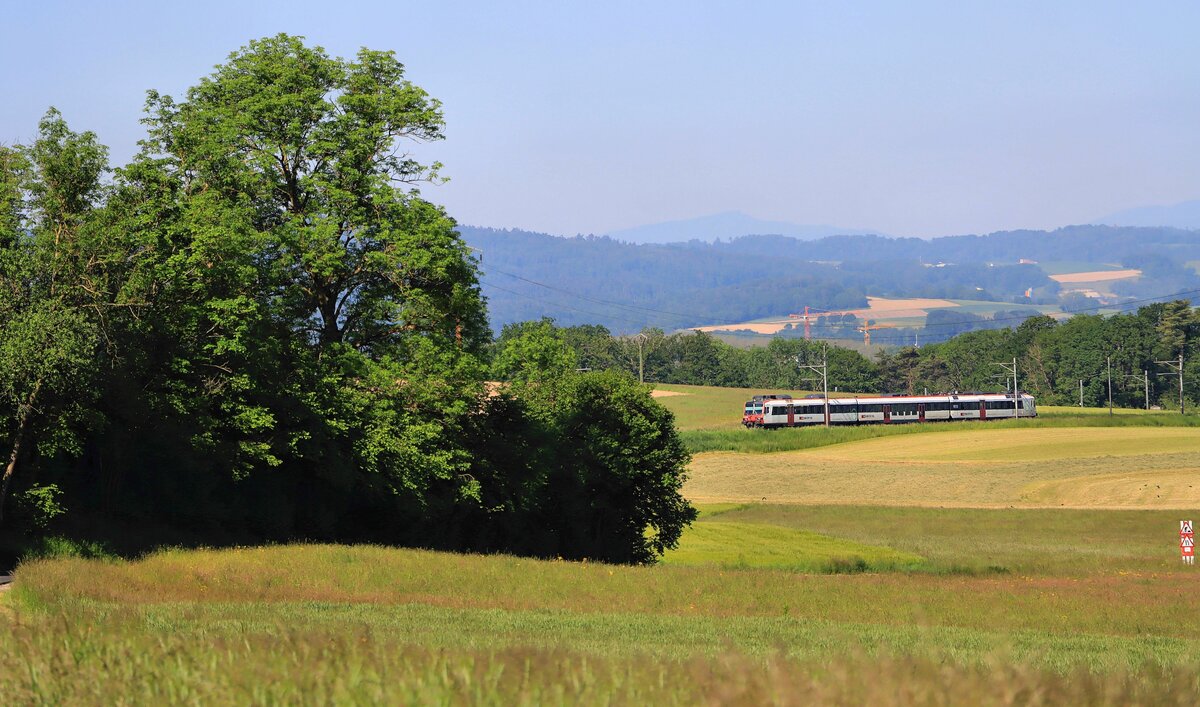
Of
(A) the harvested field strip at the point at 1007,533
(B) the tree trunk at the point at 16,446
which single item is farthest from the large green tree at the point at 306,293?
(A) the harvested field strip at the point at 1007,533

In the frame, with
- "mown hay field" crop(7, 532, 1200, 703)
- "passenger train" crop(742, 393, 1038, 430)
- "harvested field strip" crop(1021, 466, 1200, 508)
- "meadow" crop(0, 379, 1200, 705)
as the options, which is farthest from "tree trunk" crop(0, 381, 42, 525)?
"passenger train" crop(742, 393, 1038, 430)

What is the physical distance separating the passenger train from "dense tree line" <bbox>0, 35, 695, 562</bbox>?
84119 millimetres

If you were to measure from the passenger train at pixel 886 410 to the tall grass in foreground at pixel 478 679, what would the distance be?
125 m

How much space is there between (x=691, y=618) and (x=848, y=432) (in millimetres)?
101145

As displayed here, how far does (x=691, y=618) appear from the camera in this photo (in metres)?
21.9

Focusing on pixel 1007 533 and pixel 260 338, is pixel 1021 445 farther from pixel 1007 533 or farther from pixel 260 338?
pixel 260 338

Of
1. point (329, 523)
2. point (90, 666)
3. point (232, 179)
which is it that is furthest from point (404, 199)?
point (90, 666)

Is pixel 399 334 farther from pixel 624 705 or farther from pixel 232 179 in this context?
pixel 624 705

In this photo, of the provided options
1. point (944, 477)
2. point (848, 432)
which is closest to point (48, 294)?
point (944, 477)

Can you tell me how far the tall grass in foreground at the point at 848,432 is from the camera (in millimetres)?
115000

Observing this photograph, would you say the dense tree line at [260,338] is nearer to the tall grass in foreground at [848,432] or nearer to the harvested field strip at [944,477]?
the harvested field strip at [944,477]

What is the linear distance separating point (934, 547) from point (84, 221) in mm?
42379

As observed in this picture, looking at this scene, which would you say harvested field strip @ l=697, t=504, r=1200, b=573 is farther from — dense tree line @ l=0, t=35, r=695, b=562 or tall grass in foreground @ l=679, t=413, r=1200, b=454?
tall grass in foreground @ l=679, t=413, r=1200, b=454

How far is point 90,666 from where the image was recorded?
26.0 feet
